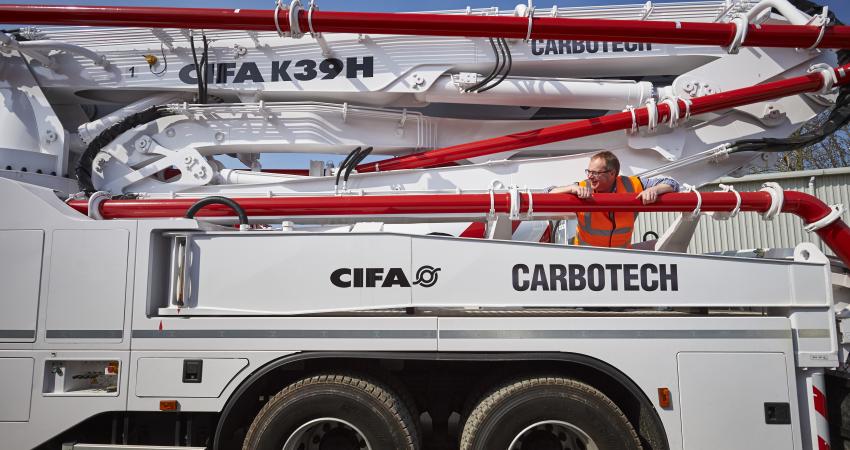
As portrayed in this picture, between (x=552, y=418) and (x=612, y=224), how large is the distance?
54.5 inches

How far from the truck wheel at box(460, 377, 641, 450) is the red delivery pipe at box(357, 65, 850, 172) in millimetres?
2030

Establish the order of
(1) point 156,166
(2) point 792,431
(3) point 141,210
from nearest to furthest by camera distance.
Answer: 1. (2) point 792,431
2. (3) point 141,210
3. (1) point 156,166

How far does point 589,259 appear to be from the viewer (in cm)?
286

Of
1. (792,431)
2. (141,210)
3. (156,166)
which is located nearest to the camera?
(792,431)

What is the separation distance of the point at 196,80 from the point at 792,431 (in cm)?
476

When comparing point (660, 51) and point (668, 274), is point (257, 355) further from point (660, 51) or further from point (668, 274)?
point (660, 51)

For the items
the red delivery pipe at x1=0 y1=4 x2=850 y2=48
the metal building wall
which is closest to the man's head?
the red delivery pipe at x1=0 y1=4 x2=850 y2=48

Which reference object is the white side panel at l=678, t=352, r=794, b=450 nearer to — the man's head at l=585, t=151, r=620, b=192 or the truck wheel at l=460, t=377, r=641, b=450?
the truck wheel at l=460, t=377, r=641, b=450

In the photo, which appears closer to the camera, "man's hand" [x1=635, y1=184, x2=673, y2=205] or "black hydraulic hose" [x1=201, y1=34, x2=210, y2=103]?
"man's hand" [x1=635, y1=184, x2=673, y2=205]

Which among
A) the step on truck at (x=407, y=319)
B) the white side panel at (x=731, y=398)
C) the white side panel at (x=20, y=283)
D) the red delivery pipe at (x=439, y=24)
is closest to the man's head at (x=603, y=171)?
the step on truck at (x=407, y=319)

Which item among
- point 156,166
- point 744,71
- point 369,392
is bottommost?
point 369,392

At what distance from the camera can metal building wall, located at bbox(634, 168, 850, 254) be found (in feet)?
37.1

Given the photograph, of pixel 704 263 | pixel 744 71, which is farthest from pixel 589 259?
pixel 744 71

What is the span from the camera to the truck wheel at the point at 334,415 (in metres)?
2.81
